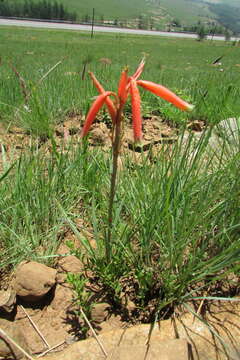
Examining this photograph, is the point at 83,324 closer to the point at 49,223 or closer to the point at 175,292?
the point at 175,292

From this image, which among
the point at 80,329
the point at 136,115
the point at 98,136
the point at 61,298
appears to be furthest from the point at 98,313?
the point at 98,136

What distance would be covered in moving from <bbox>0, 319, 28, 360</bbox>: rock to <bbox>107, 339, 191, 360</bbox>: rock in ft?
1.24

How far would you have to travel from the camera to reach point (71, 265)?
5.20ft

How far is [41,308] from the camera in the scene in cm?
144

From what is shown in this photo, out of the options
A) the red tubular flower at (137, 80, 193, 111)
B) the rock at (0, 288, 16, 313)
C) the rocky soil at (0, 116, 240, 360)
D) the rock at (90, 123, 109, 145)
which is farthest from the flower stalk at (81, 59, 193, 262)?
the rock at (90, 123, 109, 145)

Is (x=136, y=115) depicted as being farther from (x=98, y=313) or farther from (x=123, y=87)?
(x=98, y=313)

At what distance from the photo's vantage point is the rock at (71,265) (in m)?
1.56

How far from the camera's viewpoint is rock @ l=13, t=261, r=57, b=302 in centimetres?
138

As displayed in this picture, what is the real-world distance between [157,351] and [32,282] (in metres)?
0.65

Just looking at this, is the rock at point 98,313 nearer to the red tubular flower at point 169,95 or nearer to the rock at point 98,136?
the red tubular flower at point 169,95

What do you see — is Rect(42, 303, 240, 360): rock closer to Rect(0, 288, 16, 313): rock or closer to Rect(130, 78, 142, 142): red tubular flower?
Rect(0, 288, 16, 313): rock

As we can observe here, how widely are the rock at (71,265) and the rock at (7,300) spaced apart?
310mm

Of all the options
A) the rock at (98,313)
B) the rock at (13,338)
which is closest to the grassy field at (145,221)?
the rock at (98,313)

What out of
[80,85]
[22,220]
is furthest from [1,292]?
[80,85]
